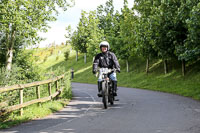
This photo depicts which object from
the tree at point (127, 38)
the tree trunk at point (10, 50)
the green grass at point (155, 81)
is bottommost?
the green grass at point (155, 81)

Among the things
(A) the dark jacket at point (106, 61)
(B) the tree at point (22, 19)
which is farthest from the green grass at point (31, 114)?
(B) the tree at point (22, 19)

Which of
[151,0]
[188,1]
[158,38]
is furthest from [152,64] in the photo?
[188,1]

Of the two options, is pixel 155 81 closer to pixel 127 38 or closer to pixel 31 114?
pixel 127 38

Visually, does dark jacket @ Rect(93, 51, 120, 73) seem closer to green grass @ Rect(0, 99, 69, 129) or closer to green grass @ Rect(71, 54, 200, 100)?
green grass @ Rect(0, 99, 69, 129)

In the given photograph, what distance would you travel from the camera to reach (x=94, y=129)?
20.7 ft

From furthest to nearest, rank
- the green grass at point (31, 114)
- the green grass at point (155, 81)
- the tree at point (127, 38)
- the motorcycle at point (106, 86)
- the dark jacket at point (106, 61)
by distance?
the tree at point (127, 38) < the dark jacket at point (106, 61) < the motorcycle at point (106, 86) < the green grass at point (155, 81) < the green grass at point (31, 114)

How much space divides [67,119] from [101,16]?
50005 mm

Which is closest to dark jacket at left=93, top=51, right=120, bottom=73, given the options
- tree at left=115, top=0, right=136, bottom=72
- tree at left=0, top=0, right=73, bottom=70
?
tree at left=0, top=0, right=73, bottom=70

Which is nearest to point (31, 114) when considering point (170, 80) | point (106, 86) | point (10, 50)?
point (106, 86)

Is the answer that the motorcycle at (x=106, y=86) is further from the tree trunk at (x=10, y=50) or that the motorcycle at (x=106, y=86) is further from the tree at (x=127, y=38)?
the tree at (x=127, y=38)

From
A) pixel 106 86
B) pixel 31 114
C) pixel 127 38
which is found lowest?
pixel 31 114

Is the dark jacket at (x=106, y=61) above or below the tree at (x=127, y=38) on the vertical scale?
below

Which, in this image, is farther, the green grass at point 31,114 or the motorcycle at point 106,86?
the motorcycle at point 106,86

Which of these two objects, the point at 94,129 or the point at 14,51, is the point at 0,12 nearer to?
the point at 14,51
